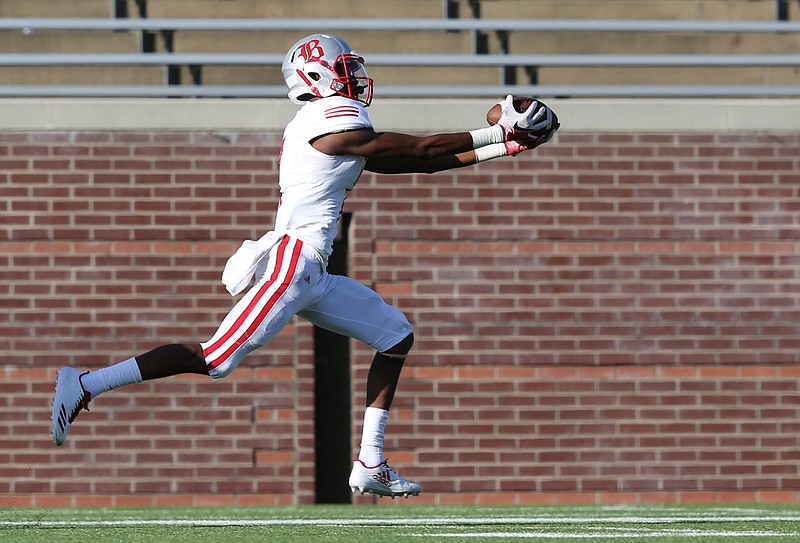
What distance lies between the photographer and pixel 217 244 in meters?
10.0

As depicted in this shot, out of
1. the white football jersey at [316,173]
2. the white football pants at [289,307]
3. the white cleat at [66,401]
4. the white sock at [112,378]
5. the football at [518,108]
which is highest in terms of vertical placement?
the football at [518,108]

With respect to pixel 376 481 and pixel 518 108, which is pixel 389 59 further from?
pixel 376 481

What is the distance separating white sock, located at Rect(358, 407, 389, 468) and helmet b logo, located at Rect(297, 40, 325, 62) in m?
1.61

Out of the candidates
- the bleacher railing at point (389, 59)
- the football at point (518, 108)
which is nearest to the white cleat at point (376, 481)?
the football at point (518, 108)

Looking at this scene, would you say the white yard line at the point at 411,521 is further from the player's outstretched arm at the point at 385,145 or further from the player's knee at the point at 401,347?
the player's outstretched arm at the point at 385,145

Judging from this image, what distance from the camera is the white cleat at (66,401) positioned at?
606cm

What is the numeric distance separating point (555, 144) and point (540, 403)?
181cm

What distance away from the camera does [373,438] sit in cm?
654

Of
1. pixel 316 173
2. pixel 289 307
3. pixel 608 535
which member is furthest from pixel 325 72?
pixel 608 535

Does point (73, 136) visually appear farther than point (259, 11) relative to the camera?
No

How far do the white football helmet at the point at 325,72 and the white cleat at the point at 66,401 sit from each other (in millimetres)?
1579

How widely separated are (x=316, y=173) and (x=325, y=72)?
46cm

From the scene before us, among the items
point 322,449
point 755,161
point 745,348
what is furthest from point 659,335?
point 322,449

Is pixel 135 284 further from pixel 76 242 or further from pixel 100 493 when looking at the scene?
pixel 100 493
